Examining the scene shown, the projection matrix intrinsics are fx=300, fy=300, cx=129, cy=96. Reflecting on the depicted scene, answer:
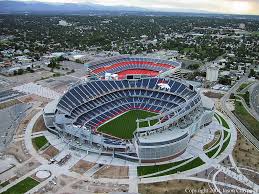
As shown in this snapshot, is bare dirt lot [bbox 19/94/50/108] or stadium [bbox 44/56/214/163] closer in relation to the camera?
stadium [bbox 44/56/214/163]

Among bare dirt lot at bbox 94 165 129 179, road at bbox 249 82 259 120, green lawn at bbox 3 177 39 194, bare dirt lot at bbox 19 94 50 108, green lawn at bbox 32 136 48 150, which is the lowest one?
green lawn at bbox 3 177 39 194

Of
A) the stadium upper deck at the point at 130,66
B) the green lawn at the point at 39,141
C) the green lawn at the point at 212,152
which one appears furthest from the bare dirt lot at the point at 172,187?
the stadium upper deck at the point at 130,66

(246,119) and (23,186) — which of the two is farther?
(246,119)

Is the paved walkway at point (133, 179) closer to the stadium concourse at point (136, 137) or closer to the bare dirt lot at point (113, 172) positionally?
the stadium concourse at point (136, 137)

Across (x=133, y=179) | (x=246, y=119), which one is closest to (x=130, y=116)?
(x=133, y=179)

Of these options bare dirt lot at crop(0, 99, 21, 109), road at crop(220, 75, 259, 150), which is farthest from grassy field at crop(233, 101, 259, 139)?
bare dirt lot at crop(0, 99, 21, 109)

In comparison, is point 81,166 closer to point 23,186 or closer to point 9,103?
point 23,186

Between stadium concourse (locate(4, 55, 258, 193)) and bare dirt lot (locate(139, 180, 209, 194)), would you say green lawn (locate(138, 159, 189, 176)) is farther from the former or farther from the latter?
bare dirt lot (locate(139, 180, 209, 194))
